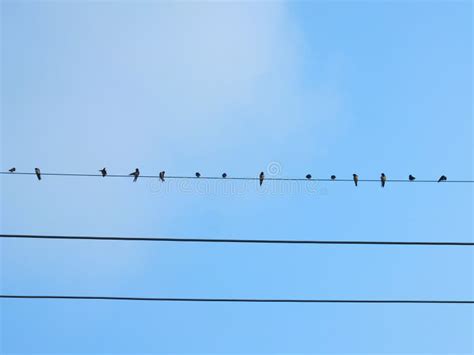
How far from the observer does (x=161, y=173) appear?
22.6 m

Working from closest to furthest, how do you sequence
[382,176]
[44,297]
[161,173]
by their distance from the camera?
[44,297] → [161,173] → [382,176]

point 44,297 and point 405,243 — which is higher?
point 405,243

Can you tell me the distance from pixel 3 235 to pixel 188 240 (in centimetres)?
324

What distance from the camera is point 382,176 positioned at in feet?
79.6

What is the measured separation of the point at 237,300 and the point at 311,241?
1.68 metres

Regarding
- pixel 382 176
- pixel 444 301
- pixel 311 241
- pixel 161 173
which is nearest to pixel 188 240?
pixel 311 241

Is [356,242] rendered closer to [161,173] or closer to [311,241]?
[311,241]

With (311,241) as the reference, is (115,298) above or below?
below

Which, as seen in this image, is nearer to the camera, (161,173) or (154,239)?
(154,239)

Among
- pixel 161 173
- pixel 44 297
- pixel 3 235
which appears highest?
pixel 161 173

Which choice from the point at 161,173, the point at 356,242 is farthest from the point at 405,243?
the point at 161,173

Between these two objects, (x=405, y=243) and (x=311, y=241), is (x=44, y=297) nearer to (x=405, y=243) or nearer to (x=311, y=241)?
(x=311, y=241)

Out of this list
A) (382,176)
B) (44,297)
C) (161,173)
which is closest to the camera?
(44,297)

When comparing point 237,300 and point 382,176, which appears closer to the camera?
point 237,300
